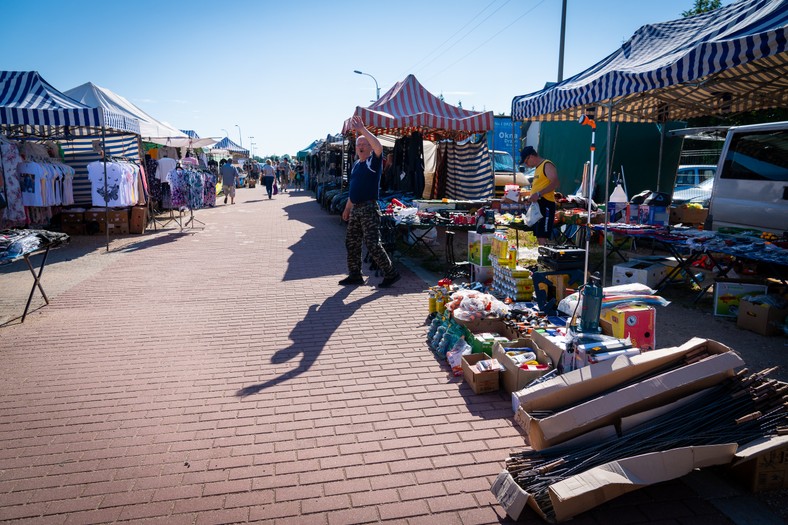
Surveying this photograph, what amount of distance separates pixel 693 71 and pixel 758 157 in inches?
107

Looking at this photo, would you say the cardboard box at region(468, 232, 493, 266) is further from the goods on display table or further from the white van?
the white van

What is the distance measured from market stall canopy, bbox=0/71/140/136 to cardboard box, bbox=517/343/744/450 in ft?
35.5

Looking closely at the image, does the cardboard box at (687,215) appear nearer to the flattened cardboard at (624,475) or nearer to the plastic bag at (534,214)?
the plastic bag at (534,214)

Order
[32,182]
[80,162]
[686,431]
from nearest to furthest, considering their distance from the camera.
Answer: [686,431]
[32,182]
[80,162]

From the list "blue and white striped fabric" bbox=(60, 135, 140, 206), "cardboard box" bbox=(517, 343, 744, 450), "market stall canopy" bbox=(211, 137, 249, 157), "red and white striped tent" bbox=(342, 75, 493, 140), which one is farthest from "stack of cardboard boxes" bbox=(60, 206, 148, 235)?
"market stall canopy" bbox=(211, 137, 249, 157)

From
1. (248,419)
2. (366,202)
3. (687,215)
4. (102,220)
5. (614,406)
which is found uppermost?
(366,202)

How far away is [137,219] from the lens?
14.1 metres

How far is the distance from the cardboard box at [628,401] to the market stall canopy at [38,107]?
1083cm

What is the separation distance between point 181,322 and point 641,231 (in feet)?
21.1

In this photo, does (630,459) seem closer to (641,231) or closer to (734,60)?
(734,60)

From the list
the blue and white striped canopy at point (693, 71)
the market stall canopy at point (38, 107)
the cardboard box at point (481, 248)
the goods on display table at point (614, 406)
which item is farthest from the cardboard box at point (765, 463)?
the market stall canopy at point (38, 107)

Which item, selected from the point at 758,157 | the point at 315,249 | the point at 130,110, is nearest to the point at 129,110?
the point at 130,110

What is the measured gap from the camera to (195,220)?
17328mm

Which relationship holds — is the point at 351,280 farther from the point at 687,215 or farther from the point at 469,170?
the point at 687,215
